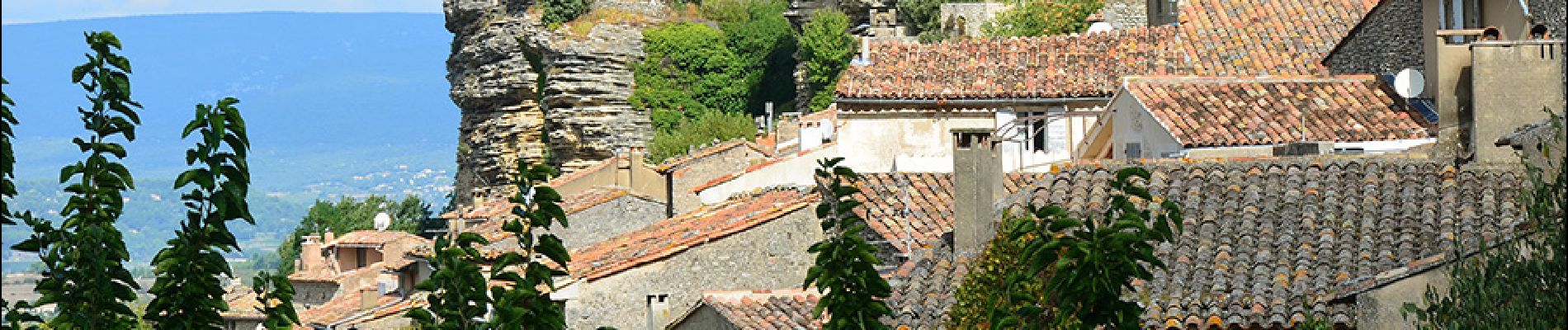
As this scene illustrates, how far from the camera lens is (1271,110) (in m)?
22.4

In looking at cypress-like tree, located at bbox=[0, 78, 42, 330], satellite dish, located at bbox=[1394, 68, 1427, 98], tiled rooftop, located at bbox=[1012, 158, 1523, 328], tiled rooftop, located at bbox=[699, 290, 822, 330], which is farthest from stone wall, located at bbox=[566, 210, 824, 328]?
A: cypress-like tree, located at bbox=[0, 78, 42, 330]

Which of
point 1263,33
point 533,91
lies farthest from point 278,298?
point 533,91

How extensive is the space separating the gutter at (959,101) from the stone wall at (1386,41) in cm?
339

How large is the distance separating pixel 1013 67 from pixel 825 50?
3517cm

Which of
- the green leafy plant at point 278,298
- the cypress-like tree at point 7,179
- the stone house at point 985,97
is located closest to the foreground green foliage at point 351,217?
the stone house at point 985,97

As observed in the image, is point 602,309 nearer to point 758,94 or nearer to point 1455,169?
point 1455,169

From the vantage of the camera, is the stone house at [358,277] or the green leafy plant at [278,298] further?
the stone house at [358,277]

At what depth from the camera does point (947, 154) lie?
1158 inches

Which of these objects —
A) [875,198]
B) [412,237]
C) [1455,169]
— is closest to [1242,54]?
[875,198]

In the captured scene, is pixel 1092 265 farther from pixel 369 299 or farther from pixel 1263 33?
pixel 369 299

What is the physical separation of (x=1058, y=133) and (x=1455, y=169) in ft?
47.0

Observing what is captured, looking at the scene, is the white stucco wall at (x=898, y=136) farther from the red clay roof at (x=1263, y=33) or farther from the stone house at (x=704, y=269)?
the stone house at (x=704, y=269)

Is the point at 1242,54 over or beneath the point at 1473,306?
over

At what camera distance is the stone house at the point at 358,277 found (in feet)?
109
